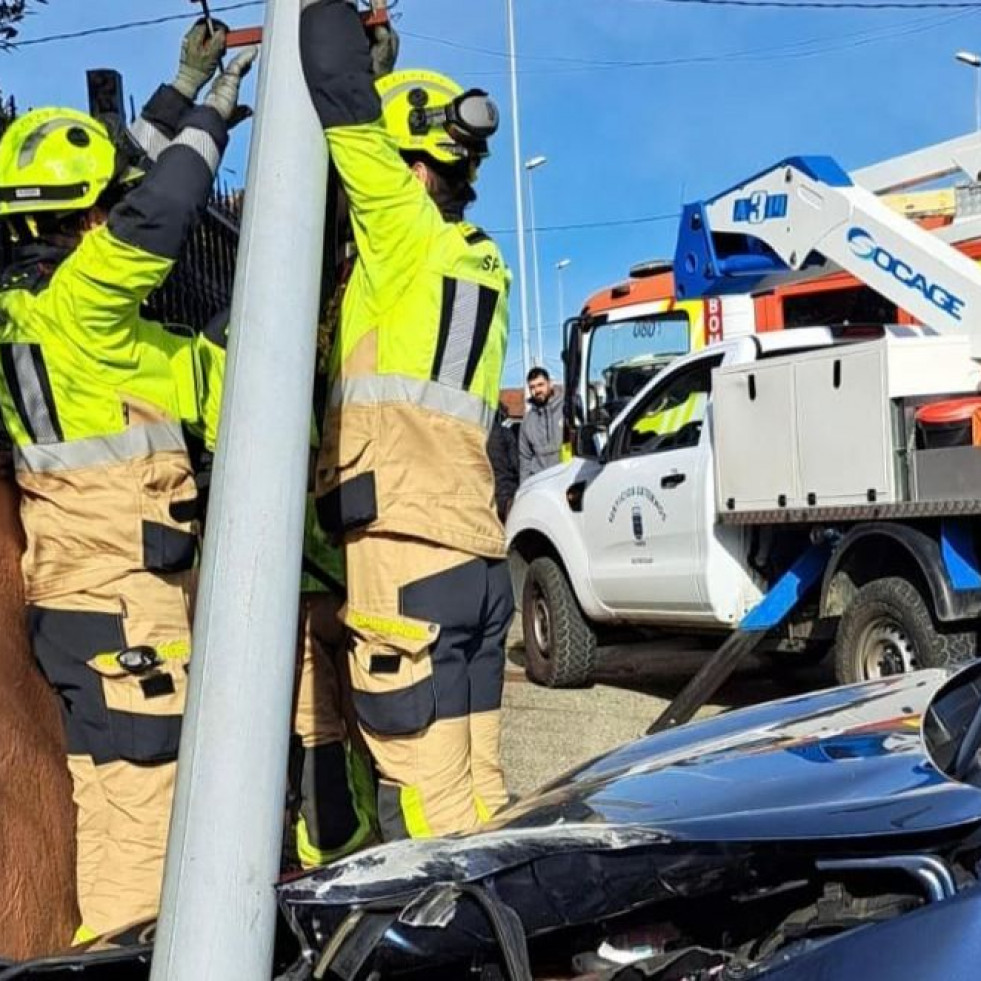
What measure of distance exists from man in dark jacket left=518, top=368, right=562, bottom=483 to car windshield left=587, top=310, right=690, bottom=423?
1.38 metres

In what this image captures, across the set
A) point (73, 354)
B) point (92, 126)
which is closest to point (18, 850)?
point (73, 354)

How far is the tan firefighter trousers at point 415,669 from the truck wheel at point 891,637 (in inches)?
117

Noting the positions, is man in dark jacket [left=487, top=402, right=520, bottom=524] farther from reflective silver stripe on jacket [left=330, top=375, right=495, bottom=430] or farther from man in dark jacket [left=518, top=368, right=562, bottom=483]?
reflective silver stripe on jacket [left=330, top=375, right=495, bottom=430]

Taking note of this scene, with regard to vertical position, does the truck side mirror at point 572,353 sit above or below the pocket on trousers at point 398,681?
above

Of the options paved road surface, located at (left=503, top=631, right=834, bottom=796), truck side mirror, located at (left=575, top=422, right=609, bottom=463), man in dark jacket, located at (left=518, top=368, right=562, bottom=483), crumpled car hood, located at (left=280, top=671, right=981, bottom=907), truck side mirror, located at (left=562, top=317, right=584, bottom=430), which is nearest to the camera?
crumpled car hood, located at (left=280, top=671, right=981, bottom=907)

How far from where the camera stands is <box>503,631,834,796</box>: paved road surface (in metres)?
6.15

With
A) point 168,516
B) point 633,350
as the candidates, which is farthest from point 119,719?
point 633,350

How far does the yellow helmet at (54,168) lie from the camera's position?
3203 millimetres

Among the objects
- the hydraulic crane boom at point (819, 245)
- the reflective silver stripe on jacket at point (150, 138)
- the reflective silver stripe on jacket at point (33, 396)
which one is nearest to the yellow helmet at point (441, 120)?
the reflective silver stripe on jacket at point (150, 138)

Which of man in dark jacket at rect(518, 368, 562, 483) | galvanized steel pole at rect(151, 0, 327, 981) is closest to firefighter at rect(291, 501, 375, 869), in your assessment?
galvanized steel pole at rect(151, 0, 327, 981)

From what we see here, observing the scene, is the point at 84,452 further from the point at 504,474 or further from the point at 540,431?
the point at 540,431

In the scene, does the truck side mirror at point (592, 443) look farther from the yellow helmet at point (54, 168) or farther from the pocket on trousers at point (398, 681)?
the pocket on trousers at point (398, 681)

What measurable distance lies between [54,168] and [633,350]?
6.59 meters

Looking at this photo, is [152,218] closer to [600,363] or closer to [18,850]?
[18,850]
